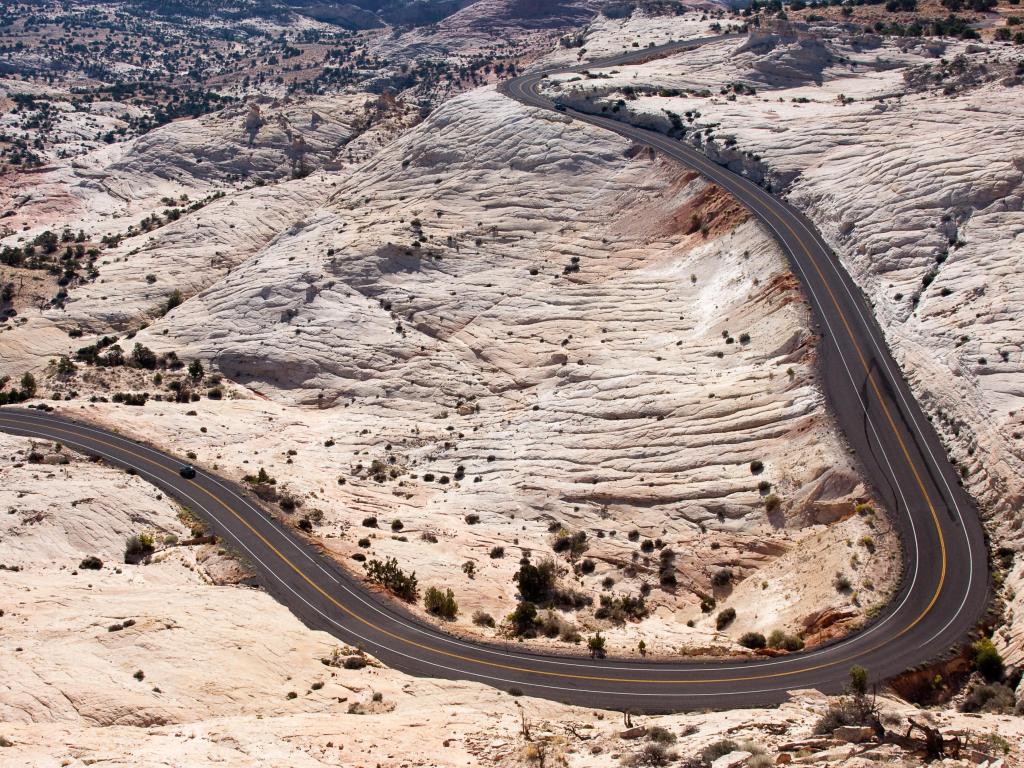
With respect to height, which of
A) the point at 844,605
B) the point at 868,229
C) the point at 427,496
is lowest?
the point at 427,496

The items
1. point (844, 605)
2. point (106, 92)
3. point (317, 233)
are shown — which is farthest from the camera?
point (106, 92)

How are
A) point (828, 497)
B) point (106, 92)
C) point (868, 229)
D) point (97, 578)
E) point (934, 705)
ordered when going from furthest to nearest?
point (106, 92) → point (868, 229) → point (828, 497) → point (97, 578) → point (934, 705)

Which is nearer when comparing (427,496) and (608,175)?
(427,496)

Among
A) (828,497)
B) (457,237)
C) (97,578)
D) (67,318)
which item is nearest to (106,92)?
(67,318)

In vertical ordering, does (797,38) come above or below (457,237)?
above

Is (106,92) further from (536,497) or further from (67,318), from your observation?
(536,497)

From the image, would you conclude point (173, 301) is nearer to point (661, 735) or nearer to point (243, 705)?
point (243, 705)

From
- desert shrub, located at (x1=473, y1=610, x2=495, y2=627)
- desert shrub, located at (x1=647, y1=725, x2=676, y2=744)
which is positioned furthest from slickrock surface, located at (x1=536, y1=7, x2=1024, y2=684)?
desert shrub, located at (x1=473, y1=610, x2=495, y2=627)
